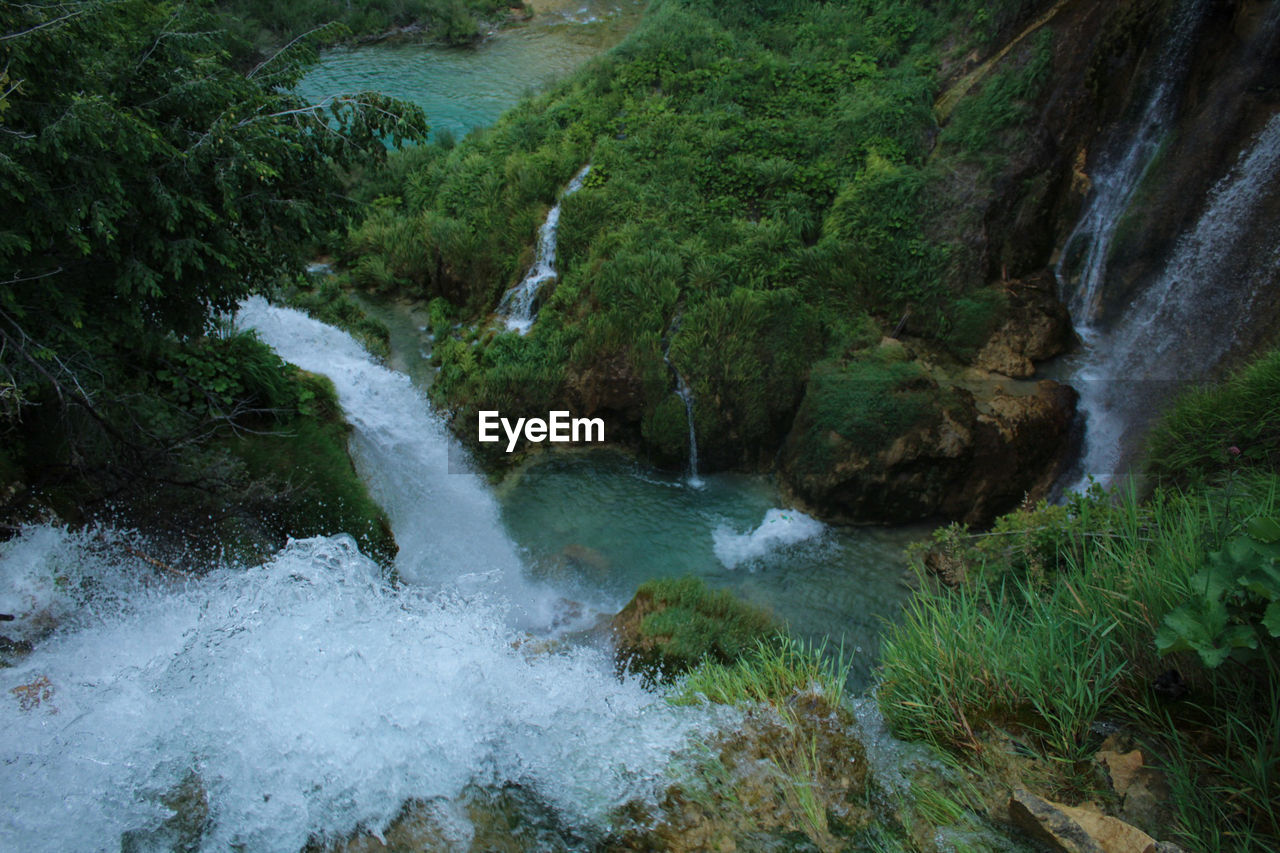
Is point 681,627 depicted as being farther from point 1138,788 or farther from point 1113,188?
point 1113,188

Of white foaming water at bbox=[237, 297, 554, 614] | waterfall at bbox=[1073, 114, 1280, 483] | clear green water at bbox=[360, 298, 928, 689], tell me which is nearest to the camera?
clear green water at bbox=[360, 298, 928, 689]

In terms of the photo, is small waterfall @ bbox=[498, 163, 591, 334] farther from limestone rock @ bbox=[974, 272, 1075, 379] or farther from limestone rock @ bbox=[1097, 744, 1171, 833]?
limestone rock @ bbox=[1097, 744, 1171, 833]

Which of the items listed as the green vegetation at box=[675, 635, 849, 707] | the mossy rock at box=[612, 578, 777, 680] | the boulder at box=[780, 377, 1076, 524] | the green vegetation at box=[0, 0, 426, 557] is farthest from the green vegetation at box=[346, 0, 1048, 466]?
the green vegetation at box=[675, 635, 849, 707]

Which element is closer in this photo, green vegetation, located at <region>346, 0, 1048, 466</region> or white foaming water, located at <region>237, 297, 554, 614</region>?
white foaming water, located at <region>237, 297, 554, 614</region>

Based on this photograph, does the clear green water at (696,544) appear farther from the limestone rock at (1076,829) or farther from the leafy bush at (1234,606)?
the leafy bush at (1234,606)

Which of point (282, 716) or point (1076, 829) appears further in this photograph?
point (282, 716)

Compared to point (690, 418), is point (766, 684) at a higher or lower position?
higher

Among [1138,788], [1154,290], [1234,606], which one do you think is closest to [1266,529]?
[1234,606]
